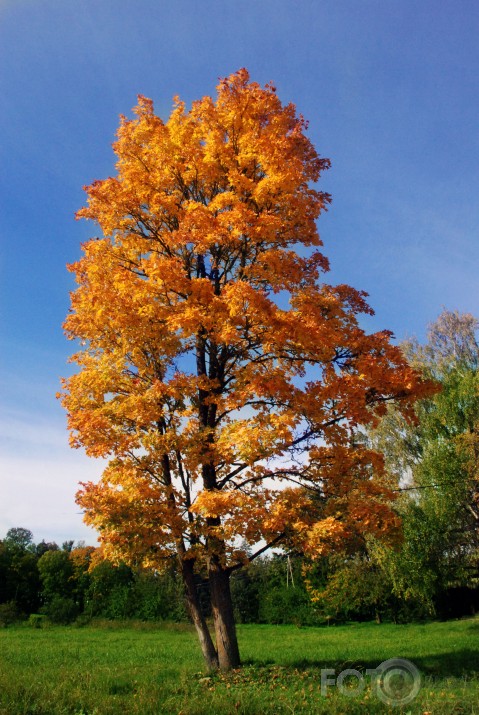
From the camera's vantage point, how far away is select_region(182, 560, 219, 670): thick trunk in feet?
35.7

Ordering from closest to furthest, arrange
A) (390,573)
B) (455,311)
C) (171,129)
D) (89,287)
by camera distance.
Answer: (89,287) < (171,129) < (390,573) < (455,311)

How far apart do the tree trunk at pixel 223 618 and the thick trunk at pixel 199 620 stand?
0.33 meters

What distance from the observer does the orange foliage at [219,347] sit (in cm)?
964

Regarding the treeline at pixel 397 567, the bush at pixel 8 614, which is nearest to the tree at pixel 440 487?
the treeline at pixel 397 567

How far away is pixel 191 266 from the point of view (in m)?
12.5

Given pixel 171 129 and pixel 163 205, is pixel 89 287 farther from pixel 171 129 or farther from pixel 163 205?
pixel 171 129

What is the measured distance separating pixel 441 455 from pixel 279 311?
18656mm

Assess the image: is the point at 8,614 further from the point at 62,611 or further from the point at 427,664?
the point at 427,664

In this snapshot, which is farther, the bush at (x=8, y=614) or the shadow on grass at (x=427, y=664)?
the bush at (x=8, y=614)

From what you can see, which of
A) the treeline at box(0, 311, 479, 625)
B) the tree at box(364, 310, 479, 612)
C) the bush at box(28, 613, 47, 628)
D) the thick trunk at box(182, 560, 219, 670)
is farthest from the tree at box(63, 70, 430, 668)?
the bush at box(28, 613, 47, 628)

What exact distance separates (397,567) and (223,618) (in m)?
16.6

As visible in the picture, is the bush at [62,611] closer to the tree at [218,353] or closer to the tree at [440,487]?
the tree at [440,487]

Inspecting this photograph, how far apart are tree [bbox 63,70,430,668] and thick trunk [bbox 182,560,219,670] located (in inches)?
1.2

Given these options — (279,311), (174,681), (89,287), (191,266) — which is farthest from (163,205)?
(174,681)
